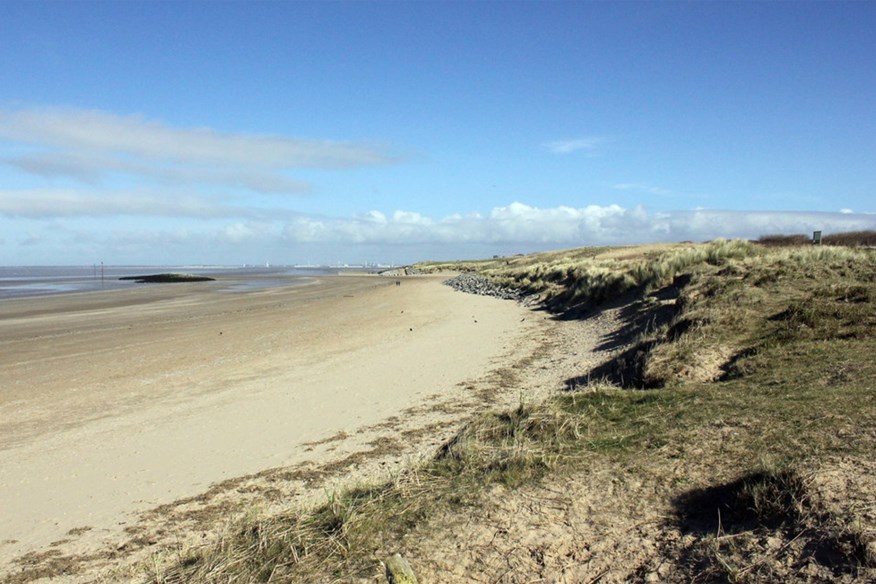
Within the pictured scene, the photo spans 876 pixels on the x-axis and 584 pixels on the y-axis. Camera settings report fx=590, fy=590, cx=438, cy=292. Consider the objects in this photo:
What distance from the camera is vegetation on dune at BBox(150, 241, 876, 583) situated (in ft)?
11.8

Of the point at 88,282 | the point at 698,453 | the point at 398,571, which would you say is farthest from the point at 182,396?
the point at 88,282

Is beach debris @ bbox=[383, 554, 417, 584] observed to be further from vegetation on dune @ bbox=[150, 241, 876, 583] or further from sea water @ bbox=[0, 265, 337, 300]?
sea water @ bbox=[0, 265, 337, 300]

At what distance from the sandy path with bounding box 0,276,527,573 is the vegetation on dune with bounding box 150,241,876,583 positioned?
239cm

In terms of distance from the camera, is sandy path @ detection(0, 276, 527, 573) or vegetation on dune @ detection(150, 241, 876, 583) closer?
vegetation on dune @ detection(150, 241, 876, 583)

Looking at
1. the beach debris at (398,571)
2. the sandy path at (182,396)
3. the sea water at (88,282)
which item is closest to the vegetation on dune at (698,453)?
the beach debris at (398,571)

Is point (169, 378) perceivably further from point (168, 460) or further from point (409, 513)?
point (409, 513)

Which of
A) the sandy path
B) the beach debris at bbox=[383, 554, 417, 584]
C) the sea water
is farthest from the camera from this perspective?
the sea water

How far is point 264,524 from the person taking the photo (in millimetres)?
4293

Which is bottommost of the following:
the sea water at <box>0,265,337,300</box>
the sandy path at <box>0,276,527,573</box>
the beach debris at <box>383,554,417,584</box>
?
the sandy path at <box>0,276,527,573</box>

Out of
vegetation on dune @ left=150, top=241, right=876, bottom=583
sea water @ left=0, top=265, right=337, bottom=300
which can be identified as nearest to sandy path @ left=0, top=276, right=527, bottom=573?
vegetation on dune @ left=150, top=241, right=876, bottom=583

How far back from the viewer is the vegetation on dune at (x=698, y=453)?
359 cm

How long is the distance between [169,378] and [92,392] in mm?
1391

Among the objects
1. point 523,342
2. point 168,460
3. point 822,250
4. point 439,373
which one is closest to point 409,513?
point 168,460

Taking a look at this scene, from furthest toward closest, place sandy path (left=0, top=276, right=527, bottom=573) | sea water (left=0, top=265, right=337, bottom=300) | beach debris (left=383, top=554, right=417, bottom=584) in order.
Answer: sea water (left=0, top=265, right=337, bottom=300) → sandy path (left=0, top=276, right=527, bottom=573) → beach debris (left=383, top=554, right=417, bottom=584)
